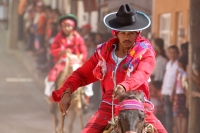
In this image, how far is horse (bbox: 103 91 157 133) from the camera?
245 inches

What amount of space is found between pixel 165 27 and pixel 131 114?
434 inches

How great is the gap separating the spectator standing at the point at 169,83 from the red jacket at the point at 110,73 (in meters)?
5.94

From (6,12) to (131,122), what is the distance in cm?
3624

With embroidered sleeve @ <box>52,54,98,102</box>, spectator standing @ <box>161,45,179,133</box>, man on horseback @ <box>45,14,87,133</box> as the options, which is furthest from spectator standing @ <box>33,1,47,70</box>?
embroidered sleeve @ <box>52,54,98,102</box>

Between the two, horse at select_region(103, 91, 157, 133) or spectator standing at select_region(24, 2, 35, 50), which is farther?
spectator standing at select_region(24, 2, 35, 50)

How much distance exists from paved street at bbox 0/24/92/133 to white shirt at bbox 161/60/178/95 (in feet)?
10.3

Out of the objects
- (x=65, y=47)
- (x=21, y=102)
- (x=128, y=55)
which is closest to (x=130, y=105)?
(x=128, y=55)

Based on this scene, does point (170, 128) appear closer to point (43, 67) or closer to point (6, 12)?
point (43, 67)

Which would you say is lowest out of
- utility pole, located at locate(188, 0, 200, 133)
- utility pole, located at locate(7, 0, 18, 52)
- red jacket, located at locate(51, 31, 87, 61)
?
utility pole, located at locate(7, 0, 18, 52)

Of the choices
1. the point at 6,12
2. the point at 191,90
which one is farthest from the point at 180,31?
the point at 6,12

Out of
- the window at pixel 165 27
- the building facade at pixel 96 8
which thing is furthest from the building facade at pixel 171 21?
the building facade at pixel 96 8

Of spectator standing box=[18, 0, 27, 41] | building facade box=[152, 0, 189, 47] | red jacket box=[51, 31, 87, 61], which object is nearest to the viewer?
building facade box=[152, 0, 189, 47]

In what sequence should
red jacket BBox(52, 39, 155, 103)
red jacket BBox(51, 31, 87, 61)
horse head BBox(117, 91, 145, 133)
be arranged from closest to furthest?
horse head BBox(117, 91, 145, 133) < red jacket BBox(52, 39, 155, 103) < red jacket BBox(51, 31, 87, 61)

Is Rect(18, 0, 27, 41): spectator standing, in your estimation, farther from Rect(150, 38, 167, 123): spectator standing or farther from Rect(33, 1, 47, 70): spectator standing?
Rect(150, 38, 167, 123): spectator standing
